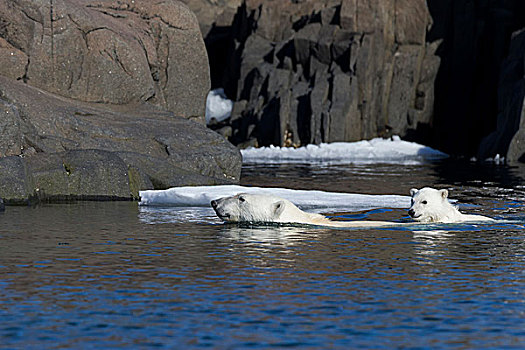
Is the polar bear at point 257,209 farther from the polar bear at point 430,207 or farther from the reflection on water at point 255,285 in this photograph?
the polar bear at point 430,207

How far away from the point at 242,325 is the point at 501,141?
4533 cm

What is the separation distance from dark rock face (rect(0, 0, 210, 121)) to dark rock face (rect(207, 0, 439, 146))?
27.0 m

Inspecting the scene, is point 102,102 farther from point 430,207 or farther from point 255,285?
point 255,285

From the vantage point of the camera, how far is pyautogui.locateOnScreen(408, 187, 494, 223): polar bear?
553 inches

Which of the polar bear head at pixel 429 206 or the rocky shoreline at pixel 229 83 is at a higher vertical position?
the rocky shoreline at pixel 229 83

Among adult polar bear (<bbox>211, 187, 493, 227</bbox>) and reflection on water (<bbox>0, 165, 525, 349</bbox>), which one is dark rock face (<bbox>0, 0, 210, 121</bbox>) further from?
adult polar bear (<bbox>211, 187, 493, 227</bbox>)

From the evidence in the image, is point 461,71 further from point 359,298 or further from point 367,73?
point 359,298

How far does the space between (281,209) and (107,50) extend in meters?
16.6

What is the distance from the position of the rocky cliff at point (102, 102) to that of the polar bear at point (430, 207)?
8288 millimetres

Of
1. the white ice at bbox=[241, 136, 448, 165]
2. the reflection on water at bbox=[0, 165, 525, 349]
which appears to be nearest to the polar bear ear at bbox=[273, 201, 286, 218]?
the reflection on water at bbox=[0, 165, 525, 349]

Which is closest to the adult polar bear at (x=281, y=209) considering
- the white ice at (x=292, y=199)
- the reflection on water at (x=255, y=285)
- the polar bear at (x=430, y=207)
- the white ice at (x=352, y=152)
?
the polar bear at (x=430, y=207)

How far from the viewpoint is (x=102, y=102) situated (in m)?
28.6

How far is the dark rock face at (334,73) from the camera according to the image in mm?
60062

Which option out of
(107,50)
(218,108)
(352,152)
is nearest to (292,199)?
(107,50)
